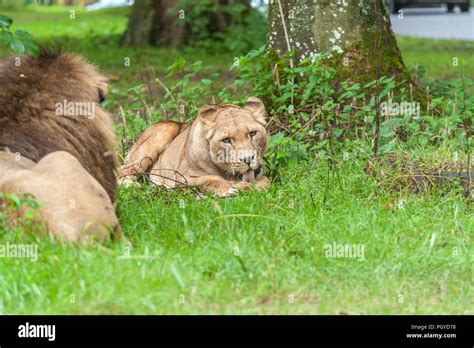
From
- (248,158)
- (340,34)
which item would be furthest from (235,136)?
(340,34)

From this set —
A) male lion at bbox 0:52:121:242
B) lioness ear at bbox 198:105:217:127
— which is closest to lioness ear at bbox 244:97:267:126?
lioness ear at bbox 198:105:217:127

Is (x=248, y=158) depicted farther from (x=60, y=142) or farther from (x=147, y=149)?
(x=60, y=142)

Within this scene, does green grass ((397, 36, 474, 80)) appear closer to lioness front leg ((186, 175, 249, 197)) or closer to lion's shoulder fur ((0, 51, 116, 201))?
lioness front leg ((186, 175, 249, 197))

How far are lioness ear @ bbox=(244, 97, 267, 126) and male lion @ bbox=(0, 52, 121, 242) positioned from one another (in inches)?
64.9

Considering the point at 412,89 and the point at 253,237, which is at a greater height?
the point at 412,89

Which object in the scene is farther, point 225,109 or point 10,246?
point 225,109

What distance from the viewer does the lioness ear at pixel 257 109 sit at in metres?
8.16

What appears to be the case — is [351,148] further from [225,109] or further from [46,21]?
[46,21]

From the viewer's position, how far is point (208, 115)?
8117 millimetres

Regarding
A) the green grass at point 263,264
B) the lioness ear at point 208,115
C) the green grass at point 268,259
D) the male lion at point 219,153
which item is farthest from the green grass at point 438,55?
the green grass at point 263,264

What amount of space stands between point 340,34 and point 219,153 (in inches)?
85.4

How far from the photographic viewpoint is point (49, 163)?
19.6ft

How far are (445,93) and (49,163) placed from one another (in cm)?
518
